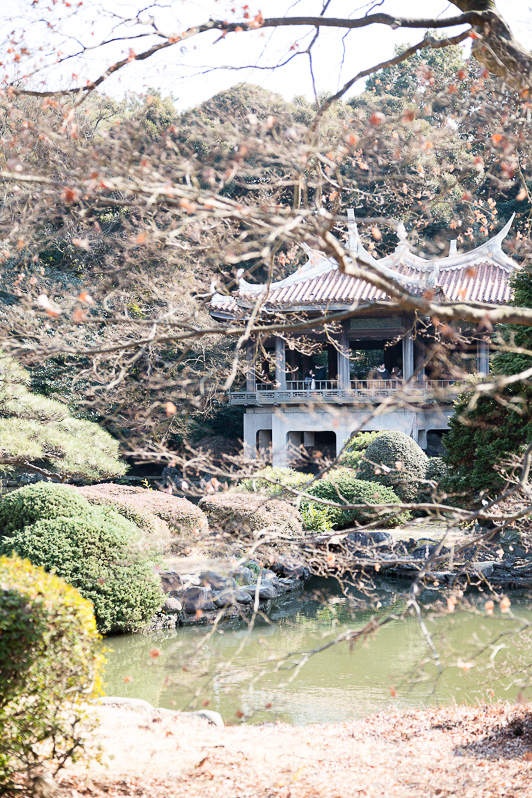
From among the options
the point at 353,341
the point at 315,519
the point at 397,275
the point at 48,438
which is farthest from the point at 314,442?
the point at 48,438

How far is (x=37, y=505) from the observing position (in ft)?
26.9

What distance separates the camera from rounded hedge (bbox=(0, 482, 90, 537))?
8.14m

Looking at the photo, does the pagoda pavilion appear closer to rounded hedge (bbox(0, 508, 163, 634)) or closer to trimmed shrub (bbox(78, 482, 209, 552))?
trimmed shrub (bbox(78, 482, 209, 552))

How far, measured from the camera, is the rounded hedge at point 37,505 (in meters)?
8.14

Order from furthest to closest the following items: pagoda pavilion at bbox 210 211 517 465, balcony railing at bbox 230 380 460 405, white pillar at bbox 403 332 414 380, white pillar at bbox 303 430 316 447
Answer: white pillar at bbox 303 430 316 447 < white pillar at bbox 403 332 414 380 < balcony railing at bbox 230 380 460 405 < pagoda pavilion at bbox 210 211 517 465

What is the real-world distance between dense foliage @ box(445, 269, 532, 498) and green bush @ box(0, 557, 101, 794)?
6.96 meters

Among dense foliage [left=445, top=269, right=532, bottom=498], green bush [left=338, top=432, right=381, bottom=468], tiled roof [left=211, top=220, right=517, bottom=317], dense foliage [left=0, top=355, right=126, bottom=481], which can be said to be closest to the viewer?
dense foliage [left=445, top=269, right=532, bottom=498]

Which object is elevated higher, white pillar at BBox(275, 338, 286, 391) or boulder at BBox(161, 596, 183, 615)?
white pillar at BBox(275, 338, 286, 391)

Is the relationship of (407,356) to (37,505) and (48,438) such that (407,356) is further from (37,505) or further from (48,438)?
(37,505)

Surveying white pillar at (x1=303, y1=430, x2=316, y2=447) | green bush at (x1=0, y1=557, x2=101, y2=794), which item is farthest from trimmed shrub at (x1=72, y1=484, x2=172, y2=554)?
white pillar at (x1=303, y1=430, x2=316, y2=447)

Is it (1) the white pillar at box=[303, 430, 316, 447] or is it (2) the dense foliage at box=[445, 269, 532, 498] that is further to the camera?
(1) the white pillar at box=[303, 430, 316, 447]

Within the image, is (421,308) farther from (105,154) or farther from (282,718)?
(282,718)

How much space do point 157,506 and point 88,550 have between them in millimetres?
3871

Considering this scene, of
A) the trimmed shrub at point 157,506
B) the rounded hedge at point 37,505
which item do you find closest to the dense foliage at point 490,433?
the trimmed shrub at point 157,506
